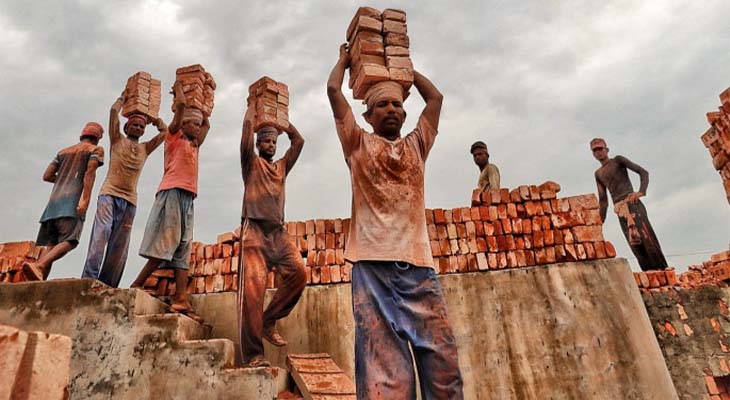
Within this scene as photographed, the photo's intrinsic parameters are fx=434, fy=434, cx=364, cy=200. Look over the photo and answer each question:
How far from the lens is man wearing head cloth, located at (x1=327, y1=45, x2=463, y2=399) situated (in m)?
1.91

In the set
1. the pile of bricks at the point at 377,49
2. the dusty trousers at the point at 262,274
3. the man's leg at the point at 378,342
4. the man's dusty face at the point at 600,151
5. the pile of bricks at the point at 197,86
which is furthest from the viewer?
the man's dusty face at the point at 600,151

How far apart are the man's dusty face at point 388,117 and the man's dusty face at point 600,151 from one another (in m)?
6.01

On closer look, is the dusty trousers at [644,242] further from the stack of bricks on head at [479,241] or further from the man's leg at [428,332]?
the man's leg at [428,332]

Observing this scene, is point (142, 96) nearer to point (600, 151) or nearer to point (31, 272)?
point (31, 272)

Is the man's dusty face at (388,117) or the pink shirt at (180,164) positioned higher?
the pink shirt at (180,164)

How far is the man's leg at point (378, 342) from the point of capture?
1.86 meters

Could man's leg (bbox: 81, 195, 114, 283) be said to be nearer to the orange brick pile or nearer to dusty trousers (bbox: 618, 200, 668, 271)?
the orange brick pile

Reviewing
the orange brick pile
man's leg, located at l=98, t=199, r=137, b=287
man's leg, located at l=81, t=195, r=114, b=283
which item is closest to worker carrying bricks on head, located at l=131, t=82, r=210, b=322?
man's leg, located at l=98, t=199, r=137, b=287

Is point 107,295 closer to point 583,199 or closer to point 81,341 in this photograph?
point 81,341

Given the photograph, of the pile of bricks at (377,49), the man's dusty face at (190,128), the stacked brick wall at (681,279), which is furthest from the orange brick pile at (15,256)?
the stacked brick wall at (681,279)

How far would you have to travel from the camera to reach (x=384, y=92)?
2.42 m

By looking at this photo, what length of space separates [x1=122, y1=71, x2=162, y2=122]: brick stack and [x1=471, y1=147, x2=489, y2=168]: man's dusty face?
4543 millimetres

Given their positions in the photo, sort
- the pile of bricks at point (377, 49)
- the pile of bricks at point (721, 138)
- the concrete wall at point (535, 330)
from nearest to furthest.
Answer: the pile of bricks at point (377, 49)
the concrete wall at point (535, 330)
the pile of bricks at point (721, 138)

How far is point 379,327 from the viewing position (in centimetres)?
197
